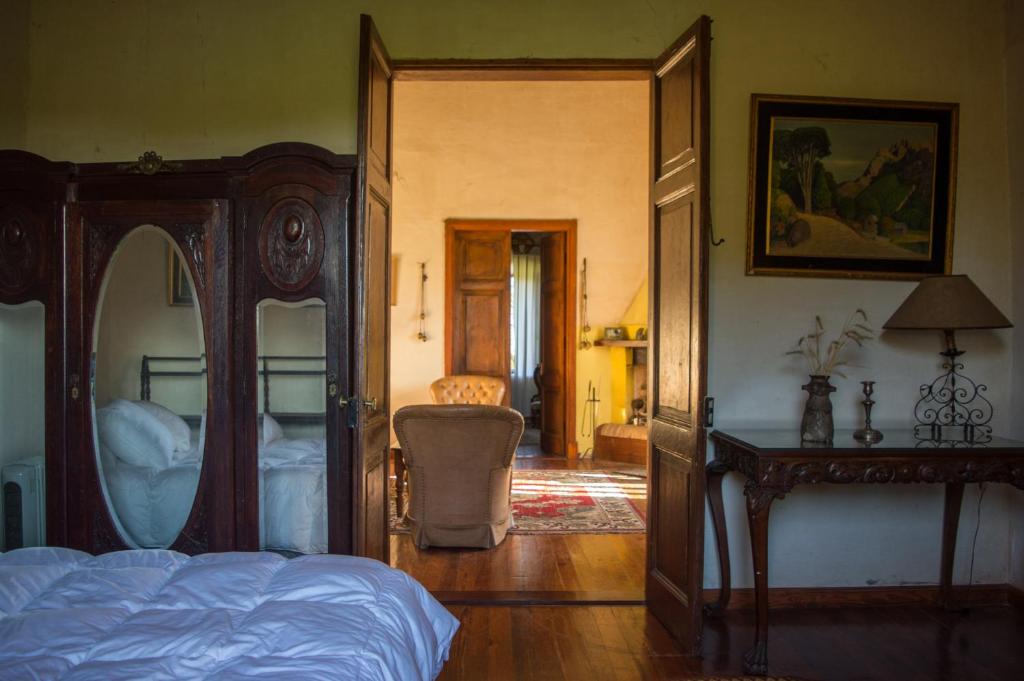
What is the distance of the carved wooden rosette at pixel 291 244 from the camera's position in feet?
10.4

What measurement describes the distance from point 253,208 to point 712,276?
2172 mm

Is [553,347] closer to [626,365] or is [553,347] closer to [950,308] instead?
[626,365]

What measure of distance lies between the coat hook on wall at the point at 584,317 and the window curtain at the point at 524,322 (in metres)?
2.73

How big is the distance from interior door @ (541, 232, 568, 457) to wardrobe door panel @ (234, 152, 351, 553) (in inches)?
190

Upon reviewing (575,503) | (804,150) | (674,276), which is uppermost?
(804,150)

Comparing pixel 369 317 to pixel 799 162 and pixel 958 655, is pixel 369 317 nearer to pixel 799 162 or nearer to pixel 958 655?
pixel 799 162

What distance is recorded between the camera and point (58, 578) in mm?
1751

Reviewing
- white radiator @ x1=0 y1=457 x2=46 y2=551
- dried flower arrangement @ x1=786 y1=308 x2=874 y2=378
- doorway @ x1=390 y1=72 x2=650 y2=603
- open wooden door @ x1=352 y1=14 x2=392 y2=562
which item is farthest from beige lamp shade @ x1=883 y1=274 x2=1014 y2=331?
doorway @ x1=390 y1=72 x2=650 y2=603

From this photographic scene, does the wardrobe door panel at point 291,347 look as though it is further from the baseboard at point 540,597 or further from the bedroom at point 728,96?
the baseboard at point 540,597

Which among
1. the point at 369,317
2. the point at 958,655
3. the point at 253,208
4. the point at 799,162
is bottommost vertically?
the point at 958,655

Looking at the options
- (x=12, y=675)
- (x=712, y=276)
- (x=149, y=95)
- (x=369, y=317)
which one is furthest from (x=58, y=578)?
(x=712, y=276)

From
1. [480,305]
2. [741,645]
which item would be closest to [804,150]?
[741,645]

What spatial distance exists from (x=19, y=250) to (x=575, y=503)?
4084 mm

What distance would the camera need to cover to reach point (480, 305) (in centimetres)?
770
